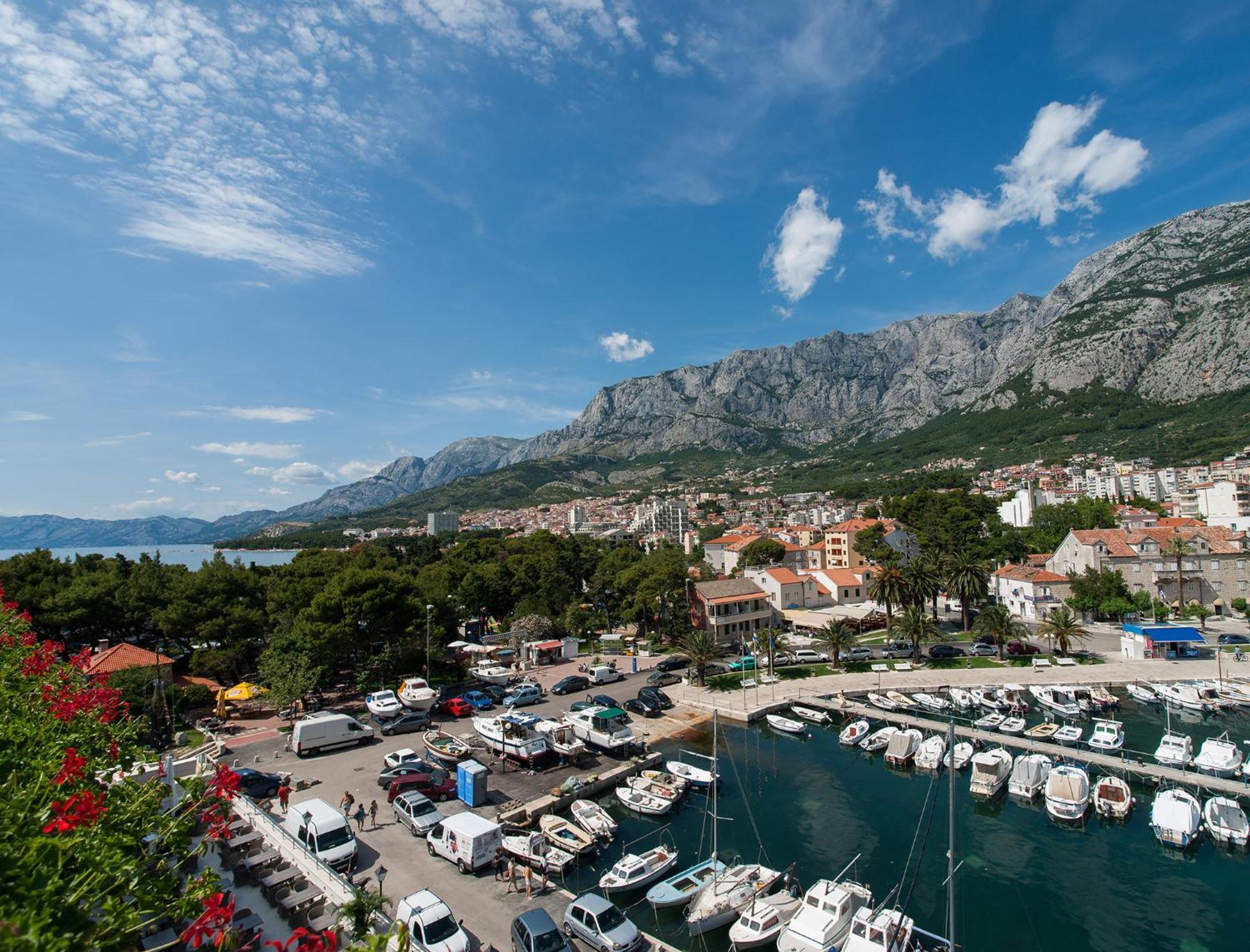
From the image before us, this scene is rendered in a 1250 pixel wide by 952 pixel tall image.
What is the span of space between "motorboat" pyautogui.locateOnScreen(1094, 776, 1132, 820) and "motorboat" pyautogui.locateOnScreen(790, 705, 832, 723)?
11922 millimetres

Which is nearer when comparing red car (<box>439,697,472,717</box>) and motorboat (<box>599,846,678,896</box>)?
motorboat (<box>599,846,678,896</box>)

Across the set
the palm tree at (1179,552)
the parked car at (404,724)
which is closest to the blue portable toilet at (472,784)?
the parked car at (404,724)

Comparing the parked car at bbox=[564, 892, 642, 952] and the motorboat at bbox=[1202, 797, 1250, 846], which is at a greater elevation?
the parked car at bbox=[564, 892, 642, 952]

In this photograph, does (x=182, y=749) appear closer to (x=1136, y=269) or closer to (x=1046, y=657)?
(x=1046, y=657)

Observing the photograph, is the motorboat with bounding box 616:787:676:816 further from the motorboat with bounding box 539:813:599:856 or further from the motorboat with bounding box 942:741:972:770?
the motorboat with bounding box 942:741:972:770

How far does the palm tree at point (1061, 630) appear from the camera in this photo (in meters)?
40.0

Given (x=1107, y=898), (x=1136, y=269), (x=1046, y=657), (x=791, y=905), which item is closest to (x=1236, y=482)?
(x=1046, y=657)

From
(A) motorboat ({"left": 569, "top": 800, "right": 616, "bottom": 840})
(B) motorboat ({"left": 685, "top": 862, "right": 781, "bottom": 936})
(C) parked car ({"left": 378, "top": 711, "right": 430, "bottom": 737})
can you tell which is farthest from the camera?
(C) parked car ({"left": 378, "top": 711, "right": 430, "bottom": 737})

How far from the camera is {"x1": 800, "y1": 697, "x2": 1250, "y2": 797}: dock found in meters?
23.7

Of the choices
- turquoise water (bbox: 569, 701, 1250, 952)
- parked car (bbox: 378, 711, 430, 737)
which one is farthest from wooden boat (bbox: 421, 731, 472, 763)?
turquoise water (bbox: 569, 701, 1250, 952)

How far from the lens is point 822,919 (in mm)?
15242

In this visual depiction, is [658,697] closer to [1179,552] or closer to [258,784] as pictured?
[258,784]

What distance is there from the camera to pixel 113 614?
39.2m

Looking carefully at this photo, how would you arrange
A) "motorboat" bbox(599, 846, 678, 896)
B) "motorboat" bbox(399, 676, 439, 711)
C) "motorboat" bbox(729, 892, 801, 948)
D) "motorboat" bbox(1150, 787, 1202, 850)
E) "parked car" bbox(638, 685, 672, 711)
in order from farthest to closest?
1. "parked car" bbox(638, 685, 672, 711)
2. "motorboat" bbox(399, 676, 439, 711)
3. "motorboat" bbox(1150, 787, 1202, 850)
4. "motorboat" bbox(599, 846, 678, 896)
5. "motorboat" bbox(729, 892, 801, 948)
